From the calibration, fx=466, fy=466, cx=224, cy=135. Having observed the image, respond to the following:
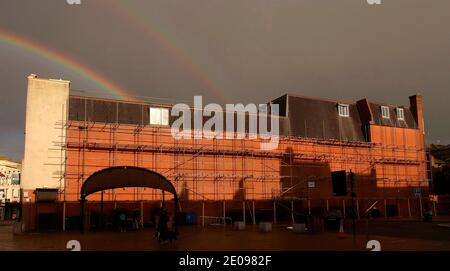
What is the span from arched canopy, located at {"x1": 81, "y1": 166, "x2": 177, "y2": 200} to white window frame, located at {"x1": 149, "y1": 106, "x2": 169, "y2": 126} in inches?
440

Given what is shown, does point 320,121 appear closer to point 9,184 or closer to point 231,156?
point 231,156

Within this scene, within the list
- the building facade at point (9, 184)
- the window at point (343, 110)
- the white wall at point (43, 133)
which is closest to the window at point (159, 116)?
the white wall at point (43, 133)

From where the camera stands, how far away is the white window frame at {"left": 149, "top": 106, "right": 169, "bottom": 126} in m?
36.8

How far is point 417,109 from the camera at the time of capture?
51719 mm

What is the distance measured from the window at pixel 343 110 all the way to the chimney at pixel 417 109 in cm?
933

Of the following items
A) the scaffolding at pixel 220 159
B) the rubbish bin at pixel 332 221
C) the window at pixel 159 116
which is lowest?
the rubbish bin at pixel 332 221

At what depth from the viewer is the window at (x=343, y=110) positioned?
47.2m

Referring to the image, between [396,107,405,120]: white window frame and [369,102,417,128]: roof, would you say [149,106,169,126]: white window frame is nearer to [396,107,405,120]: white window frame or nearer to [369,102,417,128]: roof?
[369,102,417,128]: roof

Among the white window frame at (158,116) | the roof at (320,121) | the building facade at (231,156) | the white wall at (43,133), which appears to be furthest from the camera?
the roof at (320,121)

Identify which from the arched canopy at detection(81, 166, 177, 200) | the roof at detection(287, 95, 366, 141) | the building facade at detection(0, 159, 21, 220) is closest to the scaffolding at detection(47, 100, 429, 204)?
the roof at detection(287, 95, 366, 141)

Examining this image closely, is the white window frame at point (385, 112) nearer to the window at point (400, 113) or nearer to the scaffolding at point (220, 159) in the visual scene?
the window at point (400, 113)

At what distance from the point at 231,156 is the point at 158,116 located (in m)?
6.99
